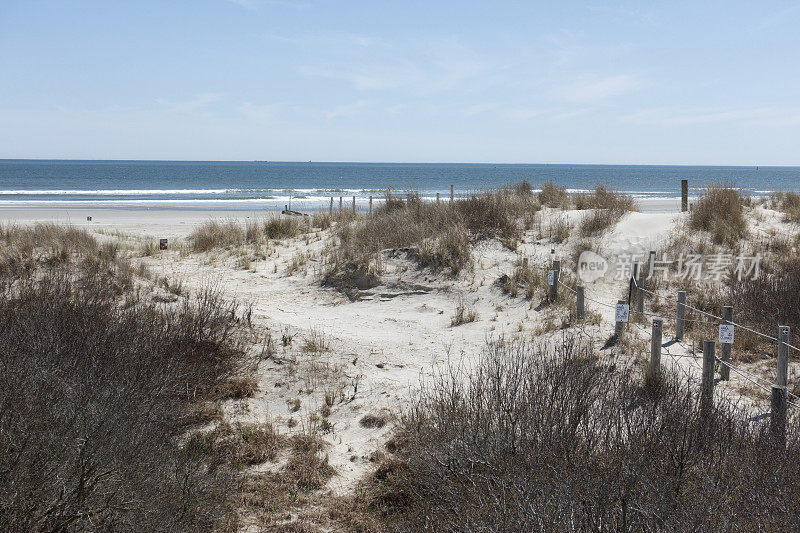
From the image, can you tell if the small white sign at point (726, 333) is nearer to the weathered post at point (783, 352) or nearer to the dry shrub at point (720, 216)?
the weathered post at point (783, 352)

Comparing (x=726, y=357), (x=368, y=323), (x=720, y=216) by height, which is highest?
(x=720, y=216)

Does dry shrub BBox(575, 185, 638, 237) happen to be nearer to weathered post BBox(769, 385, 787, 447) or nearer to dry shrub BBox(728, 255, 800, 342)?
dry shrub BBox(728, 255, 800, 342)

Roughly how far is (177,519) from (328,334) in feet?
18.6

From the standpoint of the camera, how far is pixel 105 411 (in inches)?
162

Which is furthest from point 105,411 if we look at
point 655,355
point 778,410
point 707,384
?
point 655,355

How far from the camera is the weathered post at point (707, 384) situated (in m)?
4.77

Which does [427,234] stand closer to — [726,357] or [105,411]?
[726,357]

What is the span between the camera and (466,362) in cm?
852

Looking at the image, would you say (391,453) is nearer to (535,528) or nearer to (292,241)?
(535,528)

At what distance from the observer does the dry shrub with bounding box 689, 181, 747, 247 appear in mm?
13905

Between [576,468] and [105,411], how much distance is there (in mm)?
3098

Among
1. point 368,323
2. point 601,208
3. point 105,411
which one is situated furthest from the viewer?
point 601,208

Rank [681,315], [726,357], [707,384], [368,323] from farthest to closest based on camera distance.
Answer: [368,323] < [681,315] < [726,357] < [707,384]

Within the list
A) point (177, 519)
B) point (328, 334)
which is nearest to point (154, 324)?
point (328, 334)
